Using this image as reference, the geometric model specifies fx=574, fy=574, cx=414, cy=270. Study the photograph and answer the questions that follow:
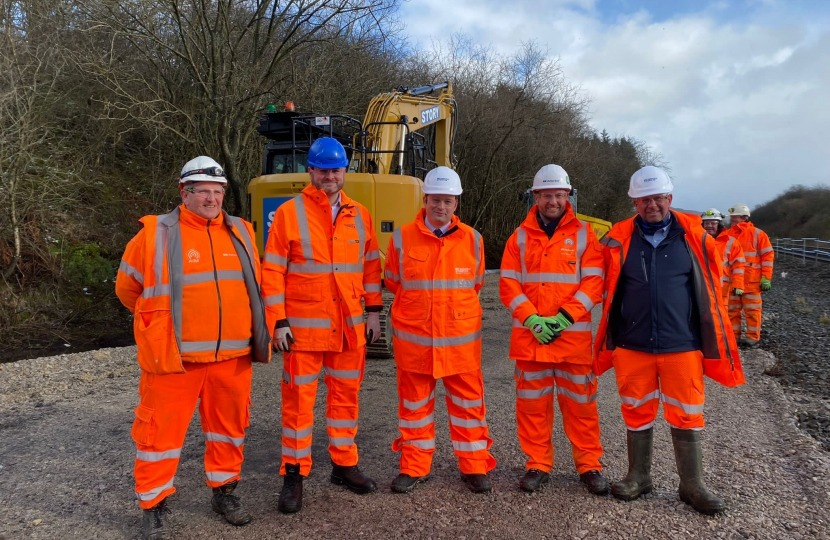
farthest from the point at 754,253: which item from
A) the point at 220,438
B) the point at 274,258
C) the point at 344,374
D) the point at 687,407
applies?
the point at 220,438

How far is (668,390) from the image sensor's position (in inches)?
138

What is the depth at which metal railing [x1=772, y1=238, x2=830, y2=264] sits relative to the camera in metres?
23.5

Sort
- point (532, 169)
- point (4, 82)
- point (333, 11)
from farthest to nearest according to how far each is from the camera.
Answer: point (532, 169), point (333, 11), point (4, 82)

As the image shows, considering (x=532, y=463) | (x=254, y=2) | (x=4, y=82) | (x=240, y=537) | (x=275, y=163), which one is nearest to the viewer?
(x=240, y=537)

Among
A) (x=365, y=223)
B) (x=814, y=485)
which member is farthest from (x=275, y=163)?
(x=814, y=485)

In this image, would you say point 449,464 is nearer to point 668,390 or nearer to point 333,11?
point 668,390

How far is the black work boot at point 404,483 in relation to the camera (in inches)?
143

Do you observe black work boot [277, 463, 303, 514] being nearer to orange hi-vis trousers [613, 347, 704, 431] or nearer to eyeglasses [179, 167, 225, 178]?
eyeglasses [179, 167, 225, 178]

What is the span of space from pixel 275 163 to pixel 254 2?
6.55m

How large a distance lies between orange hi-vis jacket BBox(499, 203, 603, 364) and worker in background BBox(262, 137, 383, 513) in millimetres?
1031

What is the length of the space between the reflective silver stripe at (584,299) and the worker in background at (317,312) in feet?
4.55

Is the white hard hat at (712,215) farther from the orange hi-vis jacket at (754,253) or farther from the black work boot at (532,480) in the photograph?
the black work boot at (532,480)

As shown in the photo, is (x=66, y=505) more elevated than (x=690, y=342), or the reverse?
(x=690, y=342)

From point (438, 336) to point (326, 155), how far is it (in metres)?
1.35
